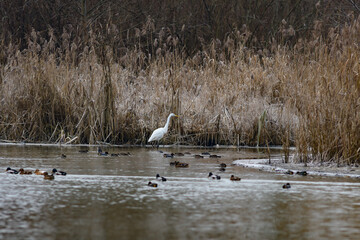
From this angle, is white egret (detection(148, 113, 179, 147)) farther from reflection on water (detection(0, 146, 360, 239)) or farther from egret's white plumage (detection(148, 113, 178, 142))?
reflection on water (detection(0, 146, 360, 239))

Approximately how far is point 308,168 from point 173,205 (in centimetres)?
348

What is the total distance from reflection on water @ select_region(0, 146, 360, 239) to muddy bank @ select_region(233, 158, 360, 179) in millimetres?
345

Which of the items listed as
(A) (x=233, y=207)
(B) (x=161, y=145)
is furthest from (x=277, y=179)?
(B) (x=161, y=145)

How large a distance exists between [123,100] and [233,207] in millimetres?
8612

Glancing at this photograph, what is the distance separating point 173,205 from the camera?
6.44m

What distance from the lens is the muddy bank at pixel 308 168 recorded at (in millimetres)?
8891

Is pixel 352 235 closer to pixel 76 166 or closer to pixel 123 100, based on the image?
pixel 76 166

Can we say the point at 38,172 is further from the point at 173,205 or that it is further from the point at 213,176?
the point at 173,205

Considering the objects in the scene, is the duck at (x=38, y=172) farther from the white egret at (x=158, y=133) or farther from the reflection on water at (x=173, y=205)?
the white egret at (x=158, y=133)

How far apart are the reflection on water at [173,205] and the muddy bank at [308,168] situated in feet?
1.13

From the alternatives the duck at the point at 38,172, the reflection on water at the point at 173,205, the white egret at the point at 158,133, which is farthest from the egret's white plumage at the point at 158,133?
the duck at the point at 38,172

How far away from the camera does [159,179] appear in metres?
8.31

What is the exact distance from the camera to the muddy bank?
889 centimetres

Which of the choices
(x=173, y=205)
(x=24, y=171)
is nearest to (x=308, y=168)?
(x=173, y=205)
